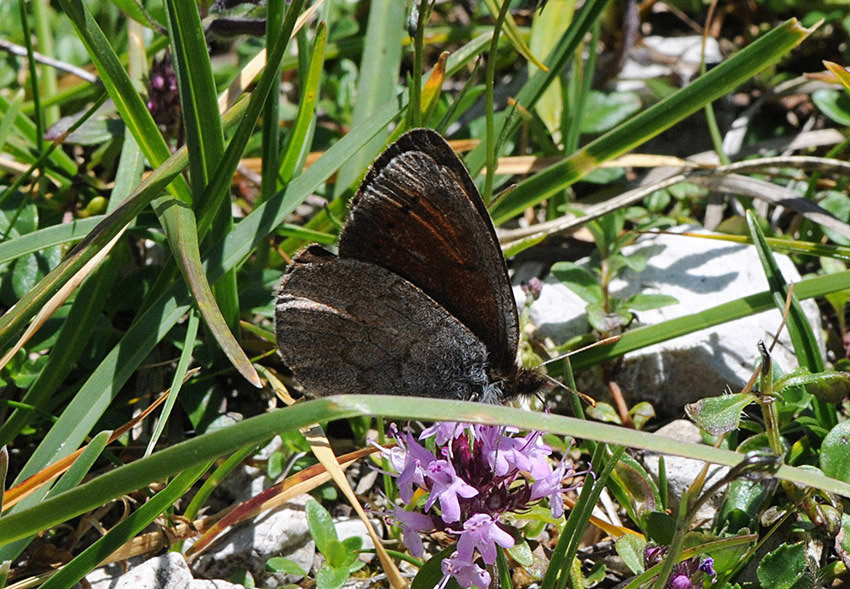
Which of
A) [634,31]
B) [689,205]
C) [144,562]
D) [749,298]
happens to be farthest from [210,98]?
[634,31]

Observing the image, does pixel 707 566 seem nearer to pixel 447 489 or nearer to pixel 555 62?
pixel 447 489

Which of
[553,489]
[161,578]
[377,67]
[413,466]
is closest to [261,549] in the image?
[161,578]

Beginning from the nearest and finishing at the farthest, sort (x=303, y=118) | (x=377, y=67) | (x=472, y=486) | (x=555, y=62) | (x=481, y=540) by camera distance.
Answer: (x=481, y=540) → (x=472, y=486) → (x=303, y=118) → (x=555, y=62) → (x=377, y=67)

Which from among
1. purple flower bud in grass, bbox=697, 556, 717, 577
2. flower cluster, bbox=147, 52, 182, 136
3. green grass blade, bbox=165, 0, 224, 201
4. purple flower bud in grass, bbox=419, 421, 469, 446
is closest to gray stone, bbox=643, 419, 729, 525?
purple flower bud in grass, bbox=697, 556, 717, 577

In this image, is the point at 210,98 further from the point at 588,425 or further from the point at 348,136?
the point at 588,425

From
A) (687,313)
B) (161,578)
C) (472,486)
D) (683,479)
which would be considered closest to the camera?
(472,486)

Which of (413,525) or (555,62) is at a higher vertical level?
(555,62)

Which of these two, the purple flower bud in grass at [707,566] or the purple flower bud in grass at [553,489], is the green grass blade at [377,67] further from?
the purple flower bud in grass at [707,566]
